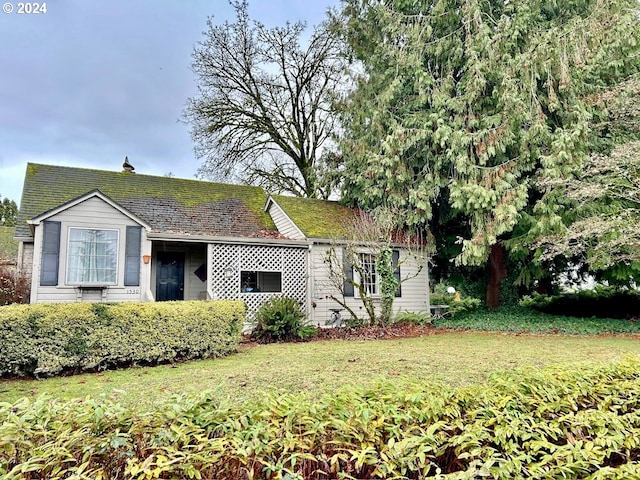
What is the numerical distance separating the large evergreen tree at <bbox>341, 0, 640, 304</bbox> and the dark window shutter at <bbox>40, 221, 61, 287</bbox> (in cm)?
897

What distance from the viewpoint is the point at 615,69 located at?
37.4 feet

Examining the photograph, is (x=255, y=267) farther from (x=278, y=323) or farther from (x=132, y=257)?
(x=132, y=257)

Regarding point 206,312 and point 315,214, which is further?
point 315,214

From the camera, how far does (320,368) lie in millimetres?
6176

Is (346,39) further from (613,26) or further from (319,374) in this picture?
(319,374)

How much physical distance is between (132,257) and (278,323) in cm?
425

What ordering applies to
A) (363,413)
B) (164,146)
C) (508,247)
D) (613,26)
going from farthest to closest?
(164,146), (508,247), (613,26), (363,413)

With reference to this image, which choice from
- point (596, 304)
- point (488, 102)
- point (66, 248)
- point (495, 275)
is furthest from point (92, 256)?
point (596, 304)

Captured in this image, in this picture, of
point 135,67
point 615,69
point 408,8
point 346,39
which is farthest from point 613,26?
point 135,67

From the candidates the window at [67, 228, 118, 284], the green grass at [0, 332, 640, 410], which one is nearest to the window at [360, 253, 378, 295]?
the green grass at [0, 332, 640, 410]

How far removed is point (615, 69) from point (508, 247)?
560 cm

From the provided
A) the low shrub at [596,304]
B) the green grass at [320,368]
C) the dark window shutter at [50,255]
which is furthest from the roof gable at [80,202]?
the low shrub at [596,304]

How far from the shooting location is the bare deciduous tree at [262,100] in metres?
18.8

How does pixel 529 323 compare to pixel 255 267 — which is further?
pixel 529 323
